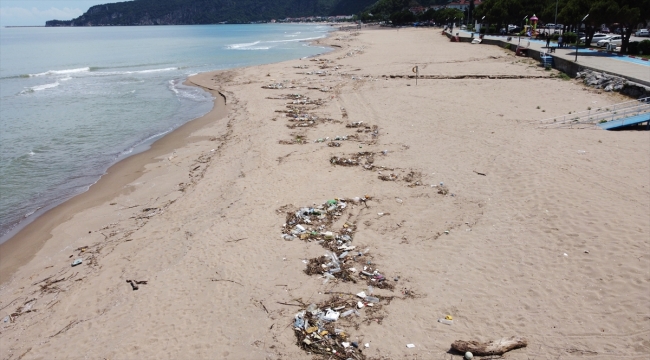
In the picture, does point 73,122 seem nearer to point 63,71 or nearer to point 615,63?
point 63,71

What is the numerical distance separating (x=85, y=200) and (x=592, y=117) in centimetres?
1744

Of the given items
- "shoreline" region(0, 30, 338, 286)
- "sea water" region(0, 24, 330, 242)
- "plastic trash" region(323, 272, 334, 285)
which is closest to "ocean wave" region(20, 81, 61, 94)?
"sea water" region(0, 24, 330, 242)

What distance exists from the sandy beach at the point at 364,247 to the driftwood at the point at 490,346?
0.11m

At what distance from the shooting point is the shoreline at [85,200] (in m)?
10.2

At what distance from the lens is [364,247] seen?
866 cm

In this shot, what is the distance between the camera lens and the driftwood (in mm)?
5820

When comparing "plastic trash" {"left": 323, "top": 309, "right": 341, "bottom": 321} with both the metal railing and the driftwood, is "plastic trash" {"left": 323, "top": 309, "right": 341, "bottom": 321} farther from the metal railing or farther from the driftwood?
the metal railing

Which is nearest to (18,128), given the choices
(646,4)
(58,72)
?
(58,72)

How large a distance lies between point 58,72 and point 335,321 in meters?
48.6

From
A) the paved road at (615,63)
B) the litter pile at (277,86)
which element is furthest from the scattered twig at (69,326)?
the litter pile at (277,86)

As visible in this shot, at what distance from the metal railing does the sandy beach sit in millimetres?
718

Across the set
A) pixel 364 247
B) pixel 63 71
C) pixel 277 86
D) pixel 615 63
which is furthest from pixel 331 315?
pixel 63 71

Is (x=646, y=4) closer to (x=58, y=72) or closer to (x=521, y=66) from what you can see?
(x=521, y=66)

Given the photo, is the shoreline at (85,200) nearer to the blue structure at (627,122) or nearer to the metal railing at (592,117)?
the metal railing at (592,117)
